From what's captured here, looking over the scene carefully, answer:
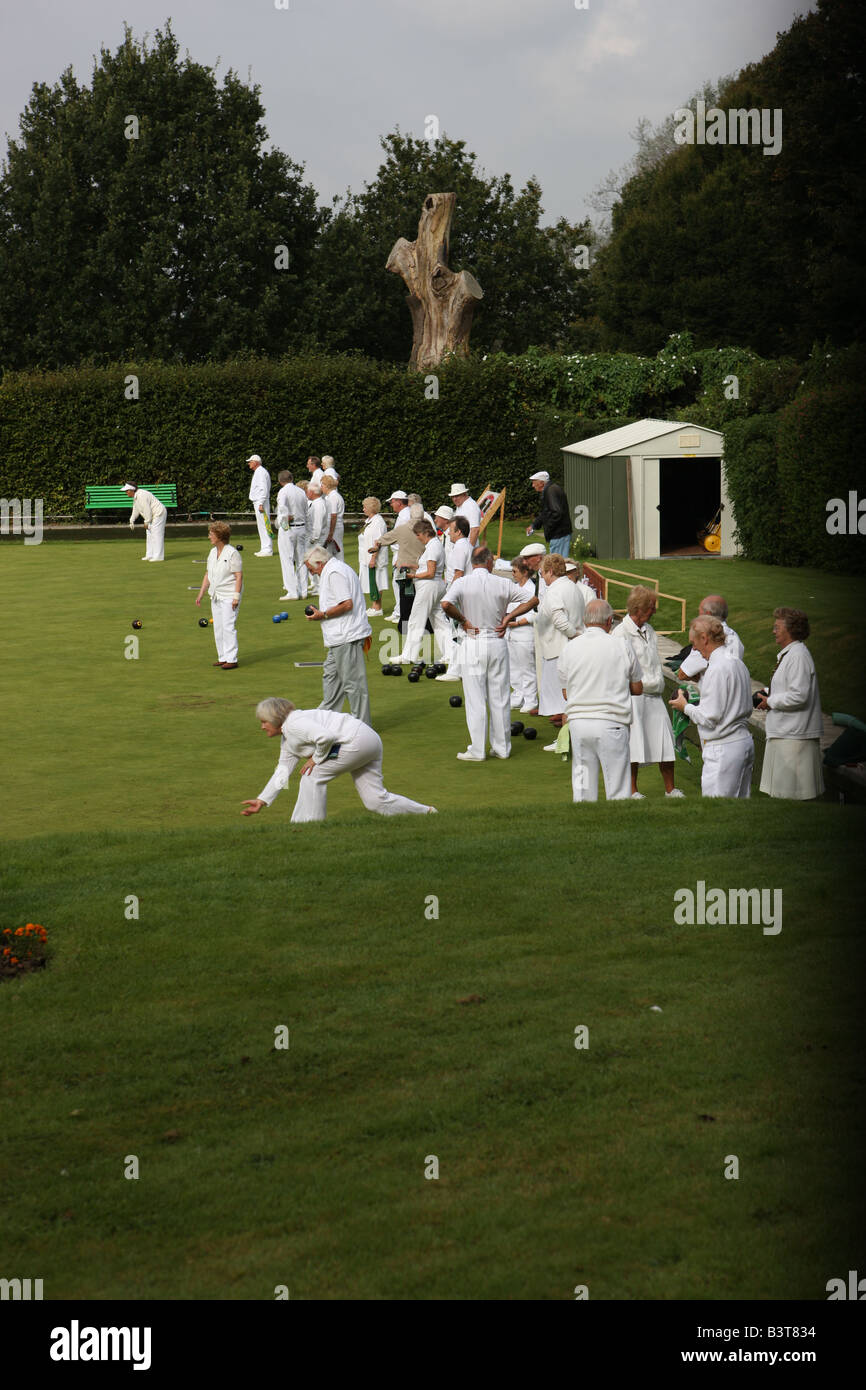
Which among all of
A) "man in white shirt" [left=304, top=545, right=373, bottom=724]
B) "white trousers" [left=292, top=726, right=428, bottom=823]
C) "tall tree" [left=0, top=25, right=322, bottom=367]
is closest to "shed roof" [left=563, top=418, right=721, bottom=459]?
"man in white shirt" [left=304, top=545, right=373, bottom=724]

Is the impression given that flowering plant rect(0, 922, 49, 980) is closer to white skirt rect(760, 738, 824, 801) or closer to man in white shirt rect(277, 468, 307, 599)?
white skirt rect(760, 738, 824, 801)

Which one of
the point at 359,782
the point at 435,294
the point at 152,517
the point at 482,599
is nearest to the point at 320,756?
the point at 359,782

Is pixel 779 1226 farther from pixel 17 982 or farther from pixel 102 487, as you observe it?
pixel 102 487

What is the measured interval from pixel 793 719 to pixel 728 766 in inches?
26.9

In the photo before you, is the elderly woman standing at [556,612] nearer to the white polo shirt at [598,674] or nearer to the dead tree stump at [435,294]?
the white polo shirt at [598,674]

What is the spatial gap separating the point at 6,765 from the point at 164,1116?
7.74 m

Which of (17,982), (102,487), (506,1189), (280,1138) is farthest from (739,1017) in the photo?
(102,487)

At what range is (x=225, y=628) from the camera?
18219 millimetres

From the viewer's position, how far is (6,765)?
1349cm

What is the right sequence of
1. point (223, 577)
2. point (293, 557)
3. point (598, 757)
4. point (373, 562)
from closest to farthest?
point (598, 757)
point (223, 577)
point (373, 562)
point (293, 557)

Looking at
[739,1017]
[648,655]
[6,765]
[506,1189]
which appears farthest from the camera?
[6,765]

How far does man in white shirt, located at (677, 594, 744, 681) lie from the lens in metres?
10.8

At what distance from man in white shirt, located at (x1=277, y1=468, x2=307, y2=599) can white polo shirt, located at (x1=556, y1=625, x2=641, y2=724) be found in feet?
43.9

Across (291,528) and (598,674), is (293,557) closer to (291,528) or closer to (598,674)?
(291,528)
